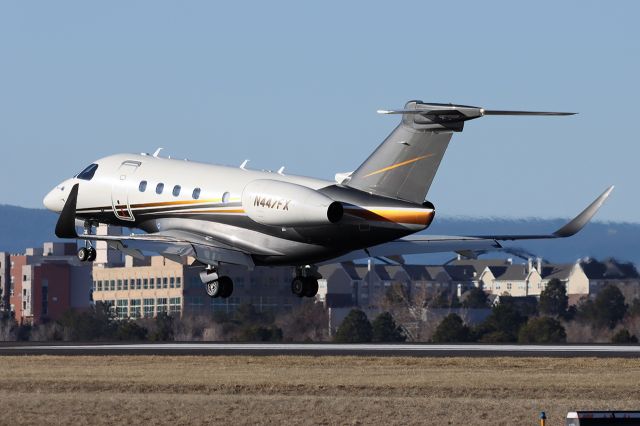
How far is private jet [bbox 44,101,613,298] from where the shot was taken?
4447 cm

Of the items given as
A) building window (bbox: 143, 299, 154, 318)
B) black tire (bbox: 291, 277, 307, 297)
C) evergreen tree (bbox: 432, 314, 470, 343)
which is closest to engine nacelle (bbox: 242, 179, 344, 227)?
black tire (bbox: 291, 277, 307, 297)

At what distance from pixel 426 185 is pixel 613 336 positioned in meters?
58.6

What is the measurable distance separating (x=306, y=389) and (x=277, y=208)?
231 inches

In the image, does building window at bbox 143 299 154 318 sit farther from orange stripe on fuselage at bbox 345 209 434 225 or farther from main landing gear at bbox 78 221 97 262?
orange stripe on fuselage at bbox 345 209 434 225

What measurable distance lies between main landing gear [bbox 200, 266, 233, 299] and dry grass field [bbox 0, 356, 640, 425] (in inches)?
102

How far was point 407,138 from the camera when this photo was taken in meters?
44.7

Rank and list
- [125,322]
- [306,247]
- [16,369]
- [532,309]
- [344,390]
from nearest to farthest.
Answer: [344,390] → [306,247] → [16,369] → [125,322] → [532,309]

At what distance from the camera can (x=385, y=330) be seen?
381 ft

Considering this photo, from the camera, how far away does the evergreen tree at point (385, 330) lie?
11488 centimetres

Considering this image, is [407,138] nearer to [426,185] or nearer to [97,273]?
[426,185]

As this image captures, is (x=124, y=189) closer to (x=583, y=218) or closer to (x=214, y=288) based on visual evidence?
(x=214, y=288)

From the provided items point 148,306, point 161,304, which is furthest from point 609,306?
point 148,306

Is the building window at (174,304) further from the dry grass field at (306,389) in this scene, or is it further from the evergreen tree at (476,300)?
the dry grass field at (306,389)

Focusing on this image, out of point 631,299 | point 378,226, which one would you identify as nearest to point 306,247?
point 378,226
